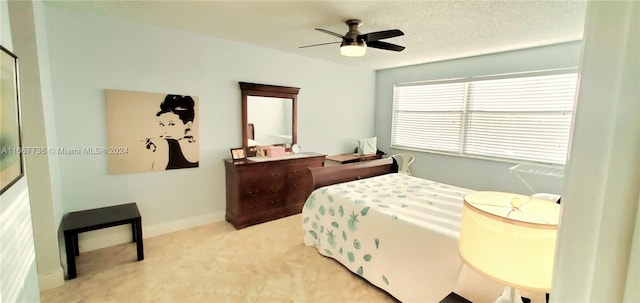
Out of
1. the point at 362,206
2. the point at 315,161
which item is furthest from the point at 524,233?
the point at 315,161

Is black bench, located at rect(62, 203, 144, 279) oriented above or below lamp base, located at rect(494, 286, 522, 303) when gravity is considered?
below

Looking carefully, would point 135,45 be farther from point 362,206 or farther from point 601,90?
point 601,90

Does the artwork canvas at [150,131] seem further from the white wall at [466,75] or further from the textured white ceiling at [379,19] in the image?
the white wall at [466,75]

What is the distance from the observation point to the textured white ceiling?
2.39 m

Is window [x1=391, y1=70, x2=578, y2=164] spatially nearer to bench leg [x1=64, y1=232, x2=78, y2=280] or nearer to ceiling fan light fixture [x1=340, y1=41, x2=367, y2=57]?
ceiling fan light fixture [x1=340, y1=41, x2=367, y2=57]

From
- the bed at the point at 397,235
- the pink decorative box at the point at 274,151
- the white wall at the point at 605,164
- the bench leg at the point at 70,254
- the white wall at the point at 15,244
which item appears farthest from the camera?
the pink decorative box at the point at 274,151

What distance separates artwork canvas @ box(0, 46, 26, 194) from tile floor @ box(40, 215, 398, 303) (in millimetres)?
1422

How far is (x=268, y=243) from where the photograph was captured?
123 inches

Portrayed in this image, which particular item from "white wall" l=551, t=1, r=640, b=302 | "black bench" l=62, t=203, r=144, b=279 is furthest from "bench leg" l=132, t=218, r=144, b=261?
"white wall" l=551, t=1, r=640, b=302

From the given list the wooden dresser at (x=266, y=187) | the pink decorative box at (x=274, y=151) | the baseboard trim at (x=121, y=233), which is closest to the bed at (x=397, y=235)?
the wooden dresser at (x=266, y=187)

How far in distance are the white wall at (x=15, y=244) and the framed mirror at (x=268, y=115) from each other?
2476 mm

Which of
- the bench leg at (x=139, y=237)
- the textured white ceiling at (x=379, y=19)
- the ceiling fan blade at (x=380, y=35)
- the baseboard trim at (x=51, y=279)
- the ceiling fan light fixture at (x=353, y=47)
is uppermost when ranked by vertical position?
the textured white ceiling at (x=379, y=19)

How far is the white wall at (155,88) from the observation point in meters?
2.67

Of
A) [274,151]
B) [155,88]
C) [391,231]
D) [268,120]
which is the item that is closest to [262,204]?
[274,151]
